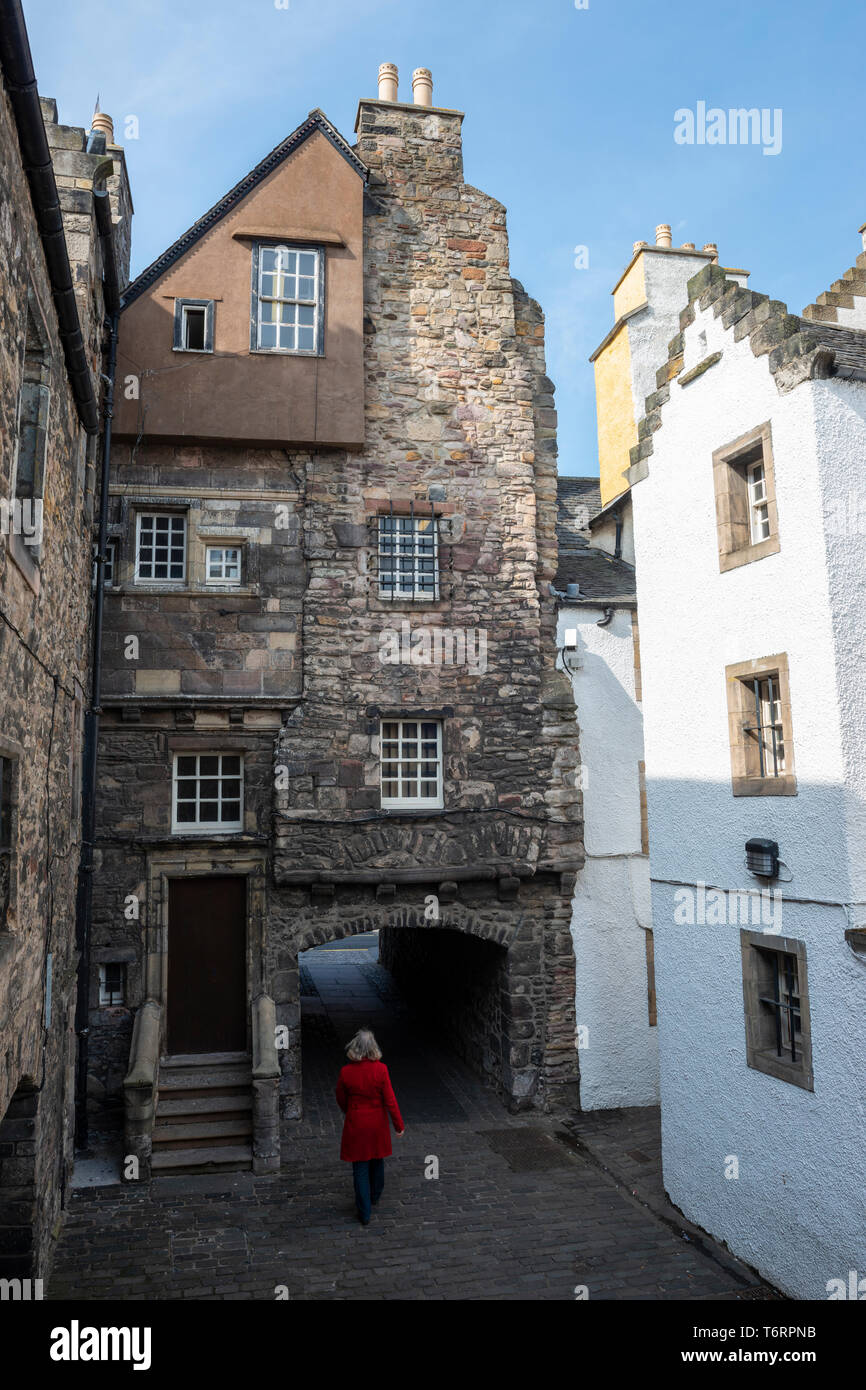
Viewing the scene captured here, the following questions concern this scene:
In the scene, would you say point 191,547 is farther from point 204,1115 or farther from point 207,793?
point 204,1115

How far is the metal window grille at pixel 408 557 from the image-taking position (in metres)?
12.3

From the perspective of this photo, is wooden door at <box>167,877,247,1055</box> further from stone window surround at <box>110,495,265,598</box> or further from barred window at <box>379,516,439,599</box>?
barred window at <box>379,516,439,599</box>

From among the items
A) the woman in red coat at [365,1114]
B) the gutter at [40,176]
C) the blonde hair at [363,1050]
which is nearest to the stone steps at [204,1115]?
the woman in red coat at [365,1114]

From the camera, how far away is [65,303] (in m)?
7.07

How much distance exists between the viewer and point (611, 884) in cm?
1257

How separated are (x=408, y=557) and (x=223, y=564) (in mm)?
2398

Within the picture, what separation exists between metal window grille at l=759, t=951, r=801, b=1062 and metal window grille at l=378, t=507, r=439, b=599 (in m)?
6.42

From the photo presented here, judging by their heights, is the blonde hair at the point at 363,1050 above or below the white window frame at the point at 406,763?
below

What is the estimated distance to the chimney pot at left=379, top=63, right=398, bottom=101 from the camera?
13258 millimetres

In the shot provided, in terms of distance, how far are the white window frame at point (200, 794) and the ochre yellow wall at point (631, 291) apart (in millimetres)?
10688

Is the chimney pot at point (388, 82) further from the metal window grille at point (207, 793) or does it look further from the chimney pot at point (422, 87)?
the metal window grille at point (207, 793)

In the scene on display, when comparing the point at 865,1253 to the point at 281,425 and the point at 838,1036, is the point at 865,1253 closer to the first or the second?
the point at 838,1036

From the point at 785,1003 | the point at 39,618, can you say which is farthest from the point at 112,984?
the point at 785,1003
